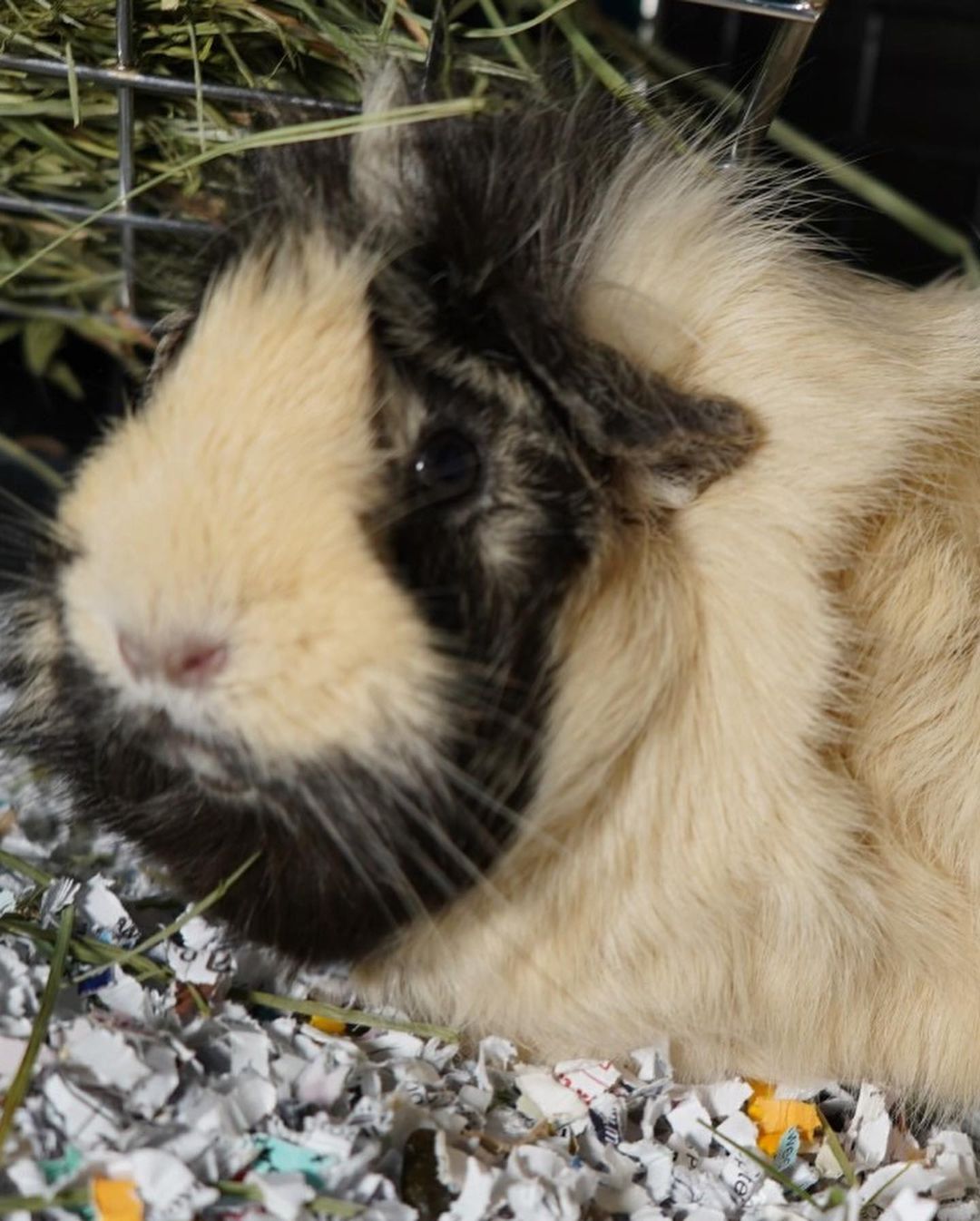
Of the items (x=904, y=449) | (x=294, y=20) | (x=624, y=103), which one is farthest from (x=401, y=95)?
(x=904, y=449)

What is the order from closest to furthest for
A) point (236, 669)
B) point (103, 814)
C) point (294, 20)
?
point (236, 669) < point (103, 814) < point (294, 20)

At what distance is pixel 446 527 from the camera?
97cm

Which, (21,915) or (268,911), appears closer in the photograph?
(268,911)

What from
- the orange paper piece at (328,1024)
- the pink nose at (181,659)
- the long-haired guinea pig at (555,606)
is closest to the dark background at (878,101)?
the long-haired guinea pig at (555,606)

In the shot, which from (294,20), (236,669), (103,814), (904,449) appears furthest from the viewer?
(294,20)

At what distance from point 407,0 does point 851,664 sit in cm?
78

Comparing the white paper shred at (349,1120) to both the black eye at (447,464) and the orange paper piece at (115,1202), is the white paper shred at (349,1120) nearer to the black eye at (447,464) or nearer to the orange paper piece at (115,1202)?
the orange paper piece at (115,1202)

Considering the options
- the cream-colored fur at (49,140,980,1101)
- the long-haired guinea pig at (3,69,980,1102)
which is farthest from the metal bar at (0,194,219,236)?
the cream-colored fur at (49,140,980,1101)

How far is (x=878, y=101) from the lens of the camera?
2.44 m

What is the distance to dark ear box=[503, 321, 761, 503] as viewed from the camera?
0.96 m

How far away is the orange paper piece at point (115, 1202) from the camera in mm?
933

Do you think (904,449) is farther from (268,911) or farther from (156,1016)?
(156,1016)

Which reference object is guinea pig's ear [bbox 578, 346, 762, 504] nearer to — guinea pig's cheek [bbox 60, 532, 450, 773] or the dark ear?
the dark ear

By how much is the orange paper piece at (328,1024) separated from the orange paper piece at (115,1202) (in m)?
0.27
